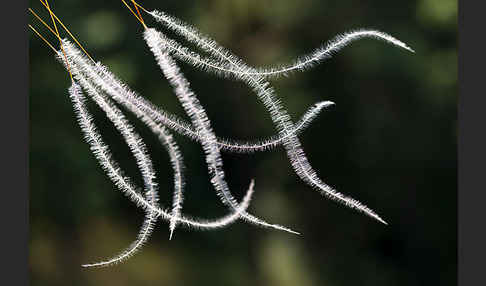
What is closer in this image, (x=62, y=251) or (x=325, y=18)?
(x=325, y=18)

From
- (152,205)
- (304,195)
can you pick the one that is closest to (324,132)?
(304,195)

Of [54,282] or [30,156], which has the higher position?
[30,156]

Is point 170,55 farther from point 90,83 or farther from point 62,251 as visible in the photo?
point 62,251

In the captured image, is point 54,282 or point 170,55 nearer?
point 170,55

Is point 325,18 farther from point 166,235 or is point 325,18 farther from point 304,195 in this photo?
point 166,235

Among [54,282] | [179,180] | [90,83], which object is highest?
[90,83]

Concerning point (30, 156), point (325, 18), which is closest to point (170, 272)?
point (30, 156)
